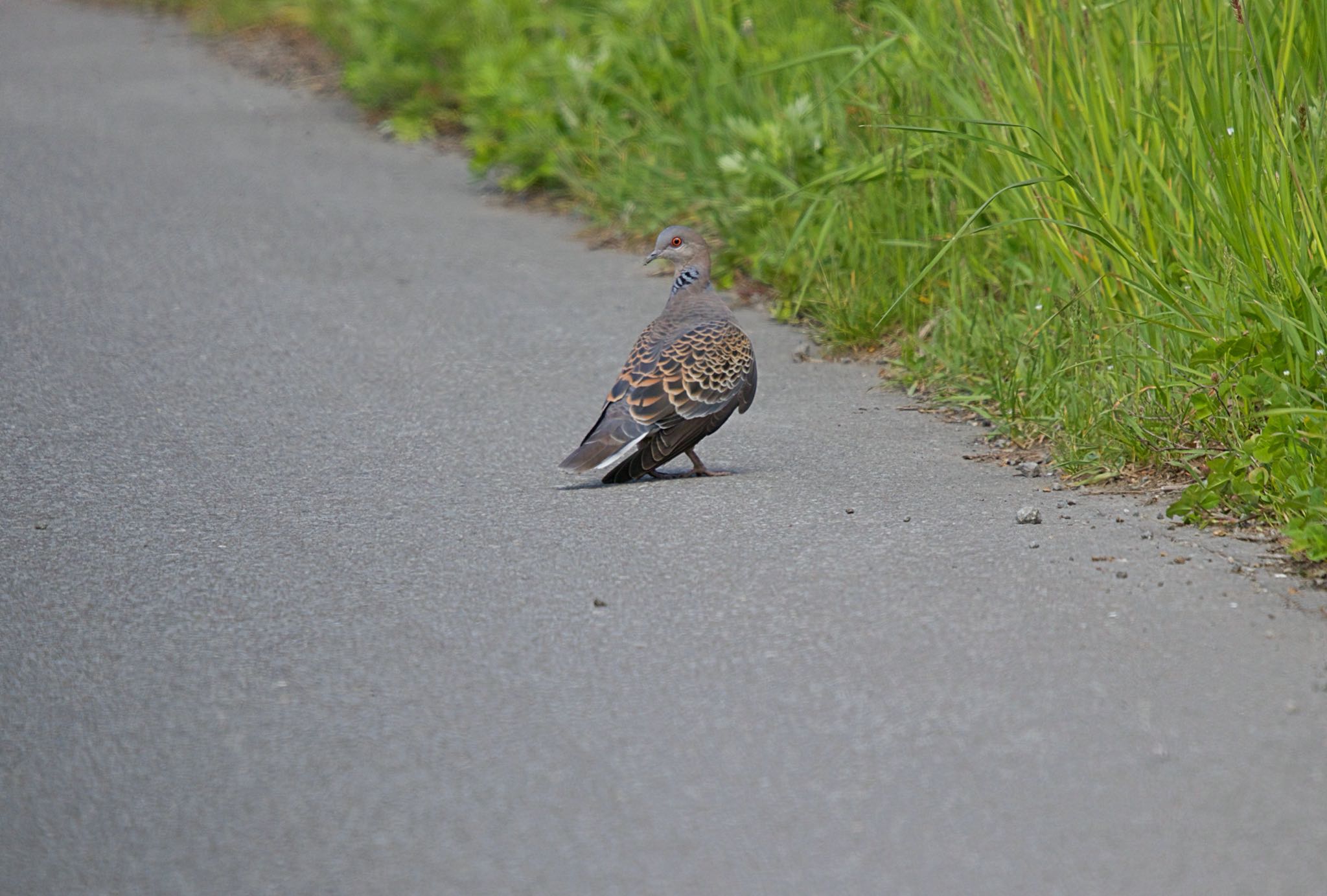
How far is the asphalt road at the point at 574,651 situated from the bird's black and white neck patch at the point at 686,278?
0.61 meters

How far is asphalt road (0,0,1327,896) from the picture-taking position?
10.1 feet

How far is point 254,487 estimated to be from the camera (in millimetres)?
5410

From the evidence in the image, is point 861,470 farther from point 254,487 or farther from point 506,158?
point 506,158

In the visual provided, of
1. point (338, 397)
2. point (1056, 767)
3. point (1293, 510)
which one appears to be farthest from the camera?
point (338, 397)

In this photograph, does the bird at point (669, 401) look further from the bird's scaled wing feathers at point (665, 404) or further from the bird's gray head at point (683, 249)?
the bird's gray head at point (683, 249)

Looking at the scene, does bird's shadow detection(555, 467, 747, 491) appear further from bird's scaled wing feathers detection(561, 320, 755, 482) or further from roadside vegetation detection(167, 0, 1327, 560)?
roadside vegetation detection(167, 0, 1327, 560)

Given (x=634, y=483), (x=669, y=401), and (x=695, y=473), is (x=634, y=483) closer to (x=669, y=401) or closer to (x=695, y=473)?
(x=695, y=473)

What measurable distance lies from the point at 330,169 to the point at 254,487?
5.21 m

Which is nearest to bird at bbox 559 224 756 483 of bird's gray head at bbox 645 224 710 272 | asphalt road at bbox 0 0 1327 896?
asphalt road at bbox 0 0 1327 896

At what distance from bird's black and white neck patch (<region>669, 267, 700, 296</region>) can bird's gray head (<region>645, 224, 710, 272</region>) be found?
0.04 metres

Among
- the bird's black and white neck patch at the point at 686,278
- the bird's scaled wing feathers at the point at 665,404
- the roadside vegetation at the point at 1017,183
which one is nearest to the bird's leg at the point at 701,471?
the bird's scaled wing feathers at the point at 665,404

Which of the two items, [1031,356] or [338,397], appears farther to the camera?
[338,397]

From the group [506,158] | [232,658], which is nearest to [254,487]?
[232,658]

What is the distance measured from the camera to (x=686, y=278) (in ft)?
20.6
